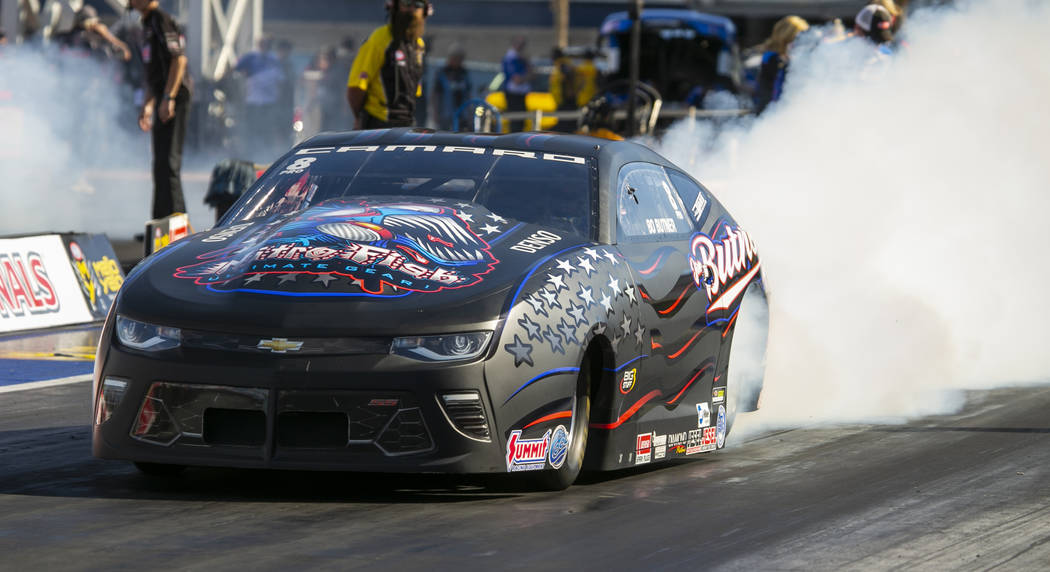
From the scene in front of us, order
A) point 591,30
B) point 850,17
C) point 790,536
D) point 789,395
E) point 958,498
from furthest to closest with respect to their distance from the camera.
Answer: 1. point 591,30
2. point 850,17
3. point 789,395
4. point 958,498
5. point 790,536

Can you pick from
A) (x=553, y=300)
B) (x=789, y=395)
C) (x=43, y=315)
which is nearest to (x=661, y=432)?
(x=553, y=300)

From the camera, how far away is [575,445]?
6.12 metres

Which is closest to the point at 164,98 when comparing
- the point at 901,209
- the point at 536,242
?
the point at 901,209

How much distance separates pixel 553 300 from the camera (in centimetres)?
595

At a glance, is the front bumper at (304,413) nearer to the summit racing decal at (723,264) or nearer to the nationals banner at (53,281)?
the summit racing decal at (723,264)

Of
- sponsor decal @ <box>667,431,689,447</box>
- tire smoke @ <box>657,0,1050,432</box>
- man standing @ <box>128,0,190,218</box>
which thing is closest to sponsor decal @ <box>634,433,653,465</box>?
sponsor decal @ <box>667,431,689,447</box>

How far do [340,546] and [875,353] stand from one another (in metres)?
5.39

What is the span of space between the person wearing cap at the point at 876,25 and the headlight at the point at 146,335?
30.9 ft

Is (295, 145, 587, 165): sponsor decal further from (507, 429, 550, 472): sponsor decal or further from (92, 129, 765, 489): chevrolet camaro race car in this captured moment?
(507, 429, 550, 472): sponsor decal

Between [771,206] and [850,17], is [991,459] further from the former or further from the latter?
[850,17]

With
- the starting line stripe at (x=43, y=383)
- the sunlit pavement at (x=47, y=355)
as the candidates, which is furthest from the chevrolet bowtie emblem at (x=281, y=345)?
the sunlit pavement at (x=47, y=355)

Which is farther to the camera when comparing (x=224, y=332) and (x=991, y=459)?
(x=991, y=459)

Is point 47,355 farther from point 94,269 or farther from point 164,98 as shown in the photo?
point 164,98

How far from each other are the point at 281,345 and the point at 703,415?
6.52ft
